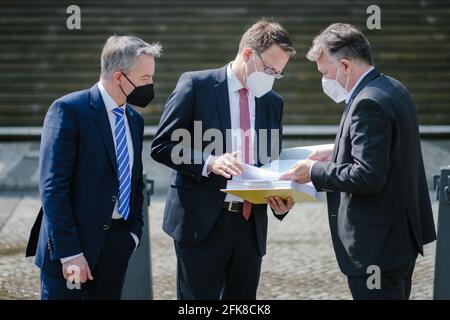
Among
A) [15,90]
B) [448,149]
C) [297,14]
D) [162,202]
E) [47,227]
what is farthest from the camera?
[297,14]

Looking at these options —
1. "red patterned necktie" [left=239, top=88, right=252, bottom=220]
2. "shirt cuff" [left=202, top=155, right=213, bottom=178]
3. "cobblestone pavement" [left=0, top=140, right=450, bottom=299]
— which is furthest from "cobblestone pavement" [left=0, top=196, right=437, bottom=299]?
"shirt cuff" [left=202, top=155, right=213, bottom=178]

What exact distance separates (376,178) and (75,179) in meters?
1.46

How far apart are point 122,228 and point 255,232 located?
75cm

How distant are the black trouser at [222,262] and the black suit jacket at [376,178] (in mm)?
563

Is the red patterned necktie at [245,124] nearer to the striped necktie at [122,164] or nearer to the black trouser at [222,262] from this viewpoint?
the black trouser at [222,262]

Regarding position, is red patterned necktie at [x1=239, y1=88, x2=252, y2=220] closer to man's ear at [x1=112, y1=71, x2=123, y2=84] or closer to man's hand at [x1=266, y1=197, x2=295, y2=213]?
man's hand at [x1=266, y1=197, x2=295, y2=213]

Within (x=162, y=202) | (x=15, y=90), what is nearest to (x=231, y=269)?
(x=162, y=202)

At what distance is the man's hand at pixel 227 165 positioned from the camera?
4387 millimetres

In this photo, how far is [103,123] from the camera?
429 centimetres

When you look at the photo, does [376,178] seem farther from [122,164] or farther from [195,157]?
[122,164]

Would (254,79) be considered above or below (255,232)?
above

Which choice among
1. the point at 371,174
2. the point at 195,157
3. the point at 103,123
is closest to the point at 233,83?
the point at 195,157
